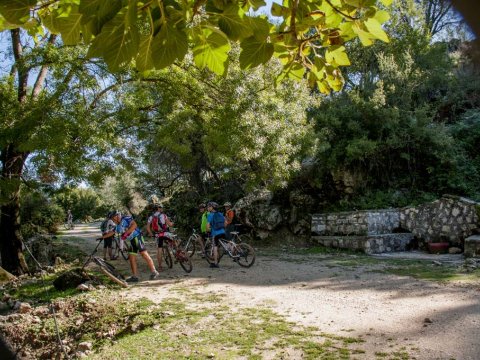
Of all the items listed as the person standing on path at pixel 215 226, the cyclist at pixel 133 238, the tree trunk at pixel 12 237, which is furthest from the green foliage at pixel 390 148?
the tree trunk at pixel 12 237

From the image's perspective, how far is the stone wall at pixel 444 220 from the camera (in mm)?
11383

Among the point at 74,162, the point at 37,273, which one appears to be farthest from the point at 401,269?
the point at 37,273

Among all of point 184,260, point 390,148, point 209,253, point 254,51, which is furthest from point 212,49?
point 390,148

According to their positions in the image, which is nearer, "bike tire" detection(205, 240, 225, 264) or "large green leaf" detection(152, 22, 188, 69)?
"large green leaf" detection(152, 22, 188, 69)

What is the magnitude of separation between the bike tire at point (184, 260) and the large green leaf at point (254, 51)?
30.0 feet

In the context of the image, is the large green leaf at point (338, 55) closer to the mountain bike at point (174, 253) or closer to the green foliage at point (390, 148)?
the mountain bike at point (174, 253)

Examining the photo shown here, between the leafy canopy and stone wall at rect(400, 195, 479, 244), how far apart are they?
11.2 metres

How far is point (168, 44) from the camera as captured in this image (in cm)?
129

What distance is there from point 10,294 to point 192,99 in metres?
6.28

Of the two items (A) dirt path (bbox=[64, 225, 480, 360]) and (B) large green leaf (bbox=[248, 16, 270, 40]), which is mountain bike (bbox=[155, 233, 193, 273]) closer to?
(A) dirt path (bbox=[64, 225, 480, 360])

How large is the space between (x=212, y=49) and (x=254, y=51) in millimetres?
192

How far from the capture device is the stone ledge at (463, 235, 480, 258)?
32.9 feet

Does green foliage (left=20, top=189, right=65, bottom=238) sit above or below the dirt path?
above

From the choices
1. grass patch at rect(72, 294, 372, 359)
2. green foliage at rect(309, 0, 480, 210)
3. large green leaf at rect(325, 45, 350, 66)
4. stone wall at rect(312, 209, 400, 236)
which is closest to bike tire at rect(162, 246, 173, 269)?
grass patch at rect(72, 294, 372, 359)
